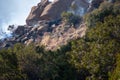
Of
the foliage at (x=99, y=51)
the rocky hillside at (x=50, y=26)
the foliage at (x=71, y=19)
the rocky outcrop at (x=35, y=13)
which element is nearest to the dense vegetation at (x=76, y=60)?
the foliage at (x=99, y=51)

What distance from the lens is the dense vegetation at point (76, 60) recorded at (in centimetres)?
4612

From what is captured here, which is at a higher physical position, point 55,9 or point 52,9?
point 52,9

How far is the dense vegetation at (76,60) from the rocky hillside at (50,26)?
33239mm

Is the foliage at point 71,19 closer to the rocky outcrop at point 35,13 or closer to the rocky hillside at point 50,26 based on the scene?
the rocky hillside at point 50,26

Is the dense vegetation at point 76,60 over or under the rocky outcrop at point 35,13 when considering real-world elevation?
under

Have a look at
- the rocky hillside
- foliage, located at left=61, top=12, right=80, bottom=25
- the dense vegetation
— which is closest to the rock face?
the rocky hillside

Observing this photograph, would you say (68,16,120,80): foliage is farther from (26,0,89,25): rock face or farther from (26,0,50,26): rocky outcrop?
(26,0,50,26): rocky outcrop

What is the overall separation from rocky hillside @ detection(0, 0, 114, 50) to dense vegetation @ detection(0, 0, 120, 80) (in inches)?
1309

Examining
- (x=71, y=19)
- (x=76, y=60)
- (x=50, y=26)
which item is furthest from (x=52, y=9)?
(x=76, y=60)

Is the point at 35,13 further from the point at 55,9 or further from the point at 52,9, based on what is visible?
the point at 55,9

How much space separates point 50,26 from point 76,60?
55.8 metres

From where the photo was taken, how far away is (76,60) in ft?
165

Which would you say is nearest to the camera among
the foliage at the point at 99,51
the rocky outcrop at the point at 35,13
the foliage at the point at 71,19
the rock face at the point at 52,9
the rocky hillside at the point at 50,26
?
the foliage at the point at 99,51

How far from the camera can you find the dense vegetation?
151ft
